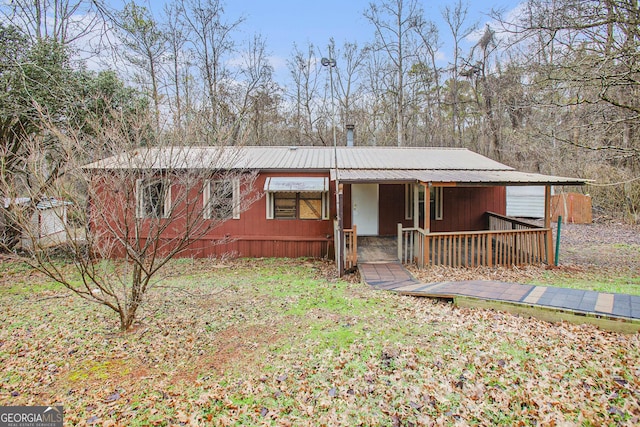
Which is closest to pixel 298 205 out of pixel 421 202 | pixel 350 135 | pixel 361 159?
pixel 361 159

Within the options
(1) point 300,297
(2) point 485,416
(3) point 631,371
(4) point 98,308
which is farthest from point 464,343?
(4) point 98,308

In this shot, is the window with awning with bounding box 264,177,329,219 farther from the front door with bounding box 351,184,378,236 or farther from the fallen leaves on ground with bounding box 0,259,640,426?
the fallen leaves on ground with bounding box 0,259,640,426

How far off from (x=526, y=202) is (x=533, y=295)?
11778 mm

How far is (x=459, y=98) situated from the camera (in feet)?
75.1

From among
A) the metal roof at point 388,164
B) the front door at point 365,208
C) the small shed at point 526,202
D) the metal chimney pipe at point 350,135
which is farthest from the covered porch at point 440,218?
the small shed at point 526,202

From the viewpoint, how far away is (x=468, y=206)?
1120 cm

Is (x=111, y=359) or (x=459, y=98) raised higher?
(x=459, y=98)

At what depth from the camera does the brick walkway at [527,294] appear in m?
4.74

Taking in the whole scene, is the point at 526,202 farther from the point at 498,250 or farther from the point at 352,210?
the point at 352,210

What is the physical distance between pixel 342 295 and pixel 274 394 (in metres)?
3.18

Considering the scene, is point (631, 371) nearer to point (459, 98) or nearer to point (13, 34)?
point (13, 34)

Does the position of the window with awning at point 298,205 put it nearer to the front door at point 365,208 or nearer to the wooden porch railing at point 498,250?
the front door at point 365,208

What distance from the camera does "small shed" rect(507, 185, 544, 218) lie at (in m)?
15.1

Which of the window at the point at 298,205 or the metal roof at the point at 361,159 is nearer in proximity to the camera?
the metal roof at the point at 361,159
